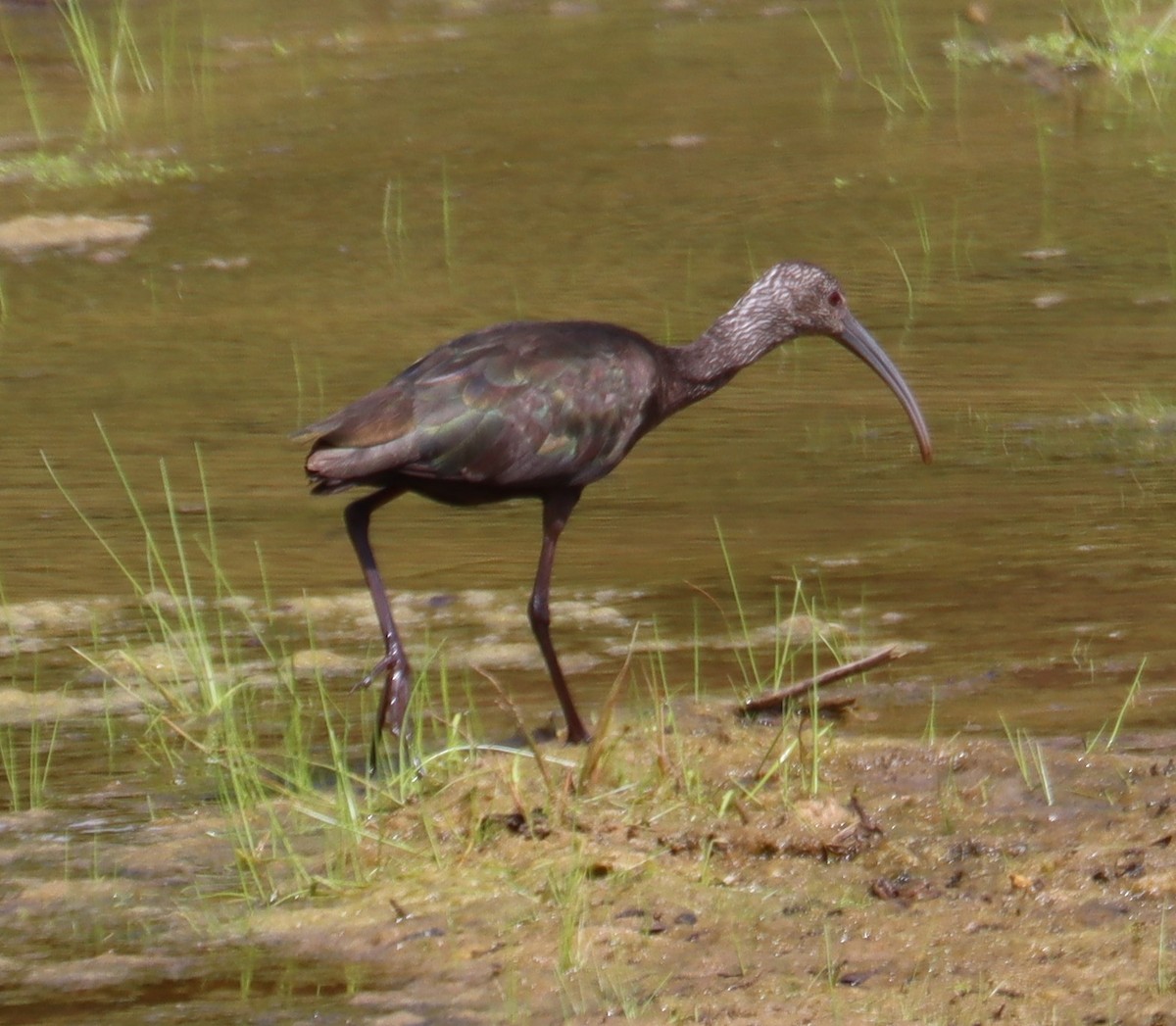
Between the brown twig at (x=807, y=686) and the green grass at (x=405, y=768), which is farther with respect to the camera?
the brown twig at (x=807, y=686)

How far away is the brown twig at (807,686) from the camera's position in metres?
4.54

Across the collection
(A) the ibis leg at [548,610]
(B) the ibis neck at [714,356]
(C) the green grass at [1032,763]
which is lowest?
(C) the green grass at [1032,763]

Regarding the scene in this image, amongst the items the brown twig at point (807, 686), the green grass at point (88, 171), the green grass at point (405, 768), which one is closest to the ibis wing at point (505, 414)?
the green grass at point (405, 768)

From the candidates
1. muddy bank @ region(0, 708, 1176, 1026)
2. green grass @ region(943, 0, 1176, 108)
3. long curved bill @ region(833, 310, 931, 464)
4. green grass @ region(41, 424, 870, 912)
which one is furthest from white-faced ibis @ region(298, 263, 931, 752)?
green grass @ region(943, 0, 1176, 108)

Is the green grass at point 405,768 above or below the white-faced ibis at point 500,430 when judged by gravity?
below

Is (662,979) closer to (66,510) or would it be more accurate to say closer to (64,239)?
(66,510)

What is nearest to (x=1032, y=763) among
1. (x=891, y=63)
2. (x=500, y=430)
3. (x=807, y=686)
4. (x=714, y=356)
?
(x=807, y=686)

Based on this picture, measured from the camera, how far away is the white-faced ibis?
15.4 ft

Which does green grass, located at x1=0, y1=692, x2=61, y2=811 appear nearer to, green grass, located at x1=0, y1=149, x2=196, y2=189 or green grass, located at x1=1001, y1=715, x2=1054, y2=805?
green grass, located at x1=1001, y1=715, x2=1054, y2=805

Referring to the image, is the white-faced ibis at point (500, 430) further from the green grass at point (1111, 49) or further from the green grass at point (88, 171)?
the green grass at point (1111, 49)

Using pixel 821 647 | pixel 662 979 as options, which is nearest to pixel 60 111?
pixel 821 647

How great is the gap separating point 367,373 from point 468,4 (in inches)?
195

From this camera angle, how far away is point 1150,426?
21.9ft

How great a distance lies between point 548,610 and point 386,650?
0.35m
